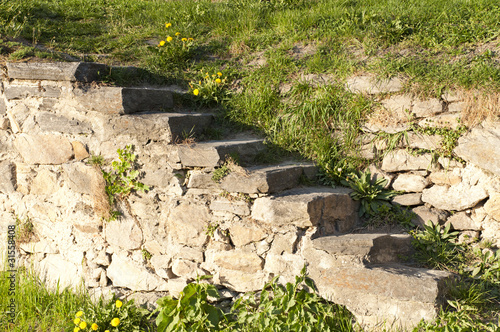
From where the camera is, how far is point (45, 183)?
150 inches

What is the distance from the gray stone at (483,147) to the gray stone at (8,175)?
3.87 metres

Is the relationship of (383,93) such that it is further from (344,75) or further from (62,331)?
(62,331)

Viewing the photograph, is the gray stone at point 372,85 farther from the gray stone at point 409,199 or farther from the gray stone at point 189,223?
the gray stone at point 189,223

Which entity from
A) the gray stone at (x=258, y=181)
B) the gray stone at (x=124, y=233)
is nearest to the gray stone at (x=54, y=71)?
the gray stone at (x=124, y=233)

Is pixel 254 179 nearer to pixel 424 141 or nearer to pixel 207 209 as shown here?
pixel 207 209

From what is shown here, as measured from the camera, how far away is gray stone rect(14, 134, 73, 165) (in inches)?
145

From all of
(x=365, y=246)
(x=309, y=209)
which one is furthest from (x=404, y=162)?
(x=309, y=209)

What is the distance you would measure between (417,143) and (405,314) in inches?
58.5

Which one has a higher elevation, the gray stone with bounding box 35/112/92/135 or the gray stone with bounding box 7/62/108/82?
the gray stone with bounding box 7/62/108/82

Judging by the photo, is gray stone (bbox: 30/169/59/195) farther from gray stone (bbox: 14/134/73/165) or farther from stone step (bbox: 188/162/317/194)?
stone step (bbox: 188/162/317/194)

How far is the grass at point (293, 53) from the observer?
12.2ft

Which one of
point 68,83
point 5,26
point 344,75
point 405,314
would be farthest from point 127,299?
point 5,26

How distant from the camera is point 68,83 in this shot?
12.0 ft

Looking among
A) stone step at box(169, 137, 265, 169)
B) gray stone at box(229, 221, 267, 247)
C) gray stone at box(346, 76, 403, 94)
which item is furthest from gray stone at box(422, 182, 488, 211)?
stone step at box(169, 137, 265, 169)
